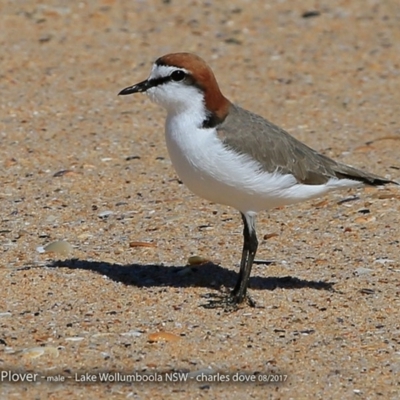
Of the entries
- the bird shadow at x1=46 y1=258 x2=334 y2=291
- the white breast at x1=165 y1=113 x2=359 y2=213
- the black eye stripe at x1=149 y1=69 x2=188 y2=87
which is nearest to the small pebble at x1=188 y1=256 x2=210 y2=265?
the bird shadow at x1=46 y1=258 x2=334 y2=291

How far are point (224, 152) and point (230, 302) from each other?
1072 mm

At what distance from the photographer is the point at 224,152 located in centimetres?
646

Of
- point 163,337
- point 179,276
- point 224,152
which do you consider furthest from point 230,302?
point 224,152

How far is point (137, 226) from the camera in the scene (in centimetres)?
827

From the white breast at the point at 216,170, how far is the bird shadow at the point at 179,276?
0.74m

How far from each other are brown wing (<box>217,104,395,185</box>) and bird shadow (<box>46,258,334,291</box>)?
0.77m

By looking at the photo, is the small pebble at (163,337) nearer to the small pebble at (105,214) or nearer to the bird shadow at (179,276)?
the bird shadow at (179,276)

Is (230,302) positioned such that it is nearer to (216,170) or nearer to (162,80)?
(216,170)

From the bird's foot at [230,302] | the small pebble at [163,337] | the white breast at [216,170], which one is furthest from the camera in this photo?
the bird's foot at [230,302]

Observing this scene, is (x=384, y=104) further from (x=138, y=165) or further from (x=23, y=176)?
(x=23, y=176)

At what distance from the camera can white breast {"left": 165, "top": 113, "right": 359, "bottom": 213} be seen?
6.44m

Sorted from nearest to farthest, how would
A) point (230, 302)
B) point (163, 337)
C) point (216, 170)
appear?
point (163, 337), point (216, 170), point (230, 302)

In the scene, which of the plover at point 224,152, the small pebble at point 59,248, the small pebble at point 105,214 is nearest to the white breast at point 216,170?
the plover at point 224,152

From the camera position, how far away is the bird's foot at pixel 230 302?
6.73 meters
